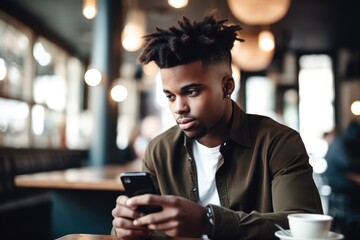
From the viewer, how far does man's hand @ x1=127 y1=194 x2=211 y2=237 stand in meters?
1.36

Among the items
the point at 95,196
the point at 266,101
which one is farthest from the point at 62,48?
the point at 95,196

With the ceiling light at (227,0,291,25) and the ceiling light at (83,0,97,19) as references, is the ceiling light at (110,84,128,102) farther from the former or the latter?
the ceiling light at (83,0,97,19)

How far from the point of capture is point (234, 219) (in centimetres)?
149

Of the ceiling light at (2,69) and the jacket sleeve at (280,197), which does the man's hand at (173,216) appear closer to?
the jacket sleeve at (280,197)

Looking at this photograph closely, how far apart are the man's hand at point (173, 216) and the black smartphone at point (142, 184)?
0.05 m

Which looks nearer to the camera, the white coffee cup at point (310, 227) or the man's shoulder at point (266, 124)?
the white coffee cup at point (310, 227)

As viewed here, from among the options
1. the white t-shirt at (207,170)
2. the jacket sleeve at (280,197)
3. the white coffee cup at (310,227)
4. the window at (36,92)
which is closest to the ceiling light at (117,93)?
the window at (36,92)

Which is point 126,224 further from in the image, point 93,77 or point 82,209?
point 93,77

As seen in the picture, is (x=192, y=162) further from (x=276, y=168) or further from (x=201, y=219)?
(x=201, y=219)

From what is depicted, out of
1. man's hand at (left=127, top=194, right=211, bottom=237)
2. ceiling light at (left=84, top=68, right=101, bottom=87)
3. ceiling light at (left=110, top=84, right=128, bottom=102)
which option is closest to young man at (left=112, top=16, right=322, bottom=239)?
man's hand at (left=127, top=194, right=211, bottom=237)

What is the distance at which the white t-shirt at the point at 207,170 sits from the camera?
6.11ft

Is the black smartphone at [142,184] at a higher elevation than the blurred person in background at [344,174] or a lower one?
higher

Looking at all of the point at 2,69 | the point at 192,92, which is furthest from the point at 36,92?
the point at 192,92

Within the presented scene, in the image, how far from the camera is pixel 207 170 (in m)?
1.89
